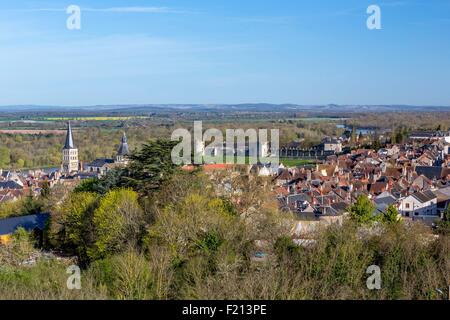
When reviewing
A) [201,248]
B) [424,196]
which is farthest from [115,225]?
[424,196]

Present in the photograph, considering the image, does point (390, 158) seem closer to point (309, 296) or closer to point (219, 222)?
point (219, 222)

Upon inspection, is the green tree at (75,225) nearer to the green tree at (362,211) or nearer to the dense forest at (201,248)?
the dense forest at (201,248)

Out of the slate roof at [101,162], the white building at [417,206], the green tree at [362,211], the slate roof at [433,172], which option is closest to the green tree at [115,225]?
the green tree at [362,211]

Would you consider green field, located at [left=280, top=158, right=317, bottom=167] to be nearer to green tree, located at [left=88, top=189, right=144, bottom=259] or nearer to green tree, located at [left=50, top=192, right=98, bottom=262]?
green tree, located at [left=50, top=192, right=98, bottom=262]

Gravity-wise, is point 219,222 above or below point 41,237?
above

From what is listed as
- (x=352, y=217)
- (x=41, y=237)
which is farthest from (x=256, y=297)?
(x=41, y=237)

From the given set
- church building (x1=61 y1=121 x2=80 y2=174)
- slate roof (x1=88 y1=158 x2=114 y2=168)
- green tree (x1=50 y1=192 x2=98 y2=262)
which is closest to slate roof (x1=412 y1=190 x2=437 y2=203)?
green tree (x1=50 y1=192 x2=98 y2=262)

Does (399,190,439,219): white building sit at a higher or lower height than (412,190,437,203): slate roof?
lower
